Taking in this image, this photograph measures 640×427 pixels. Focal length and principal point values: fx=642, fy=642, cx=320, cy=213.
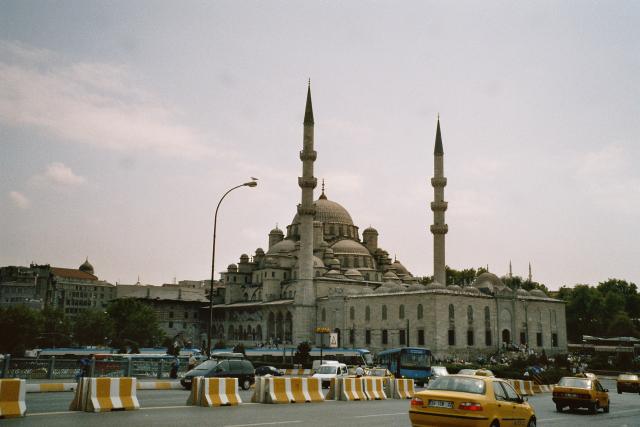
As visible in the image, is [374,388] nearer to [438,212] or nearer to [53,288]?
[438,212]

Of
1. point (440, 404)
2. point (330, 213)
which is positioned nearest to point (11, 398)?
point (440, 404)

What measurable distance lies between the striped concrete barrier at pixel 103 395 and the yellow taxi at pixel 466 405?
686cm

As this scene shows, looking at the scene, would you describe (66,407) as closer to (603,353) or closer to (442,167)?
(442,167)

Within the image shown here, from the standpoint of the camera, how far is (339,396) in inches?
765

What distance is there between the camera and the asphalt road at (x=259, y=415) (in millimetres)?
12281

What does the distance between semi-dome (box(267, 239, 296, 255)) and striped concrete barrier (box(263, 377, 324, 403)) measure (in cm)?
6609

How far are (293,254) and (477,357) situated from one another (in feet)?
102

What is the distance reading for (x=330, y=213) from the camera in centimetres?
9156

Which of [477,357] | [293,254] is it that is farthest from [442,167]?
[293,254]

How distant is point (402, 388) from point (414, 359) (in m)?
10.5

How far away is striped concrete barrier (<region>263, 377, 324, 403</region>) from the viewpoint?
56.8 ft

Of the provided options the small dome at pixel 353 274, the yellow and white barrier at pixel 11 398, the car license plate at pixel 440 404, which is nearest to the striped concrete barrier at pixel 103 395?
the yellow and white barrier at pixel 11 398

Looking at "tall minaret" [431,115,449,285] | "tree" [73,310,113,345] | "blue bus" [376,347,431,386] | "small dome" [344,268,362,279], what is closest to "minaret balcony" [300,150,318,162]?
"tall minaret" [431,115,449,285]

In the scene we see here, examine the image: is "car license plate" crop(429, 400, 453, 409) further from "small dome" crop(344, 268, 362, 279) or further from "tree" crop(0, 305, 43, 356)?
"small dome" crop(344, 268, 362, 279)
